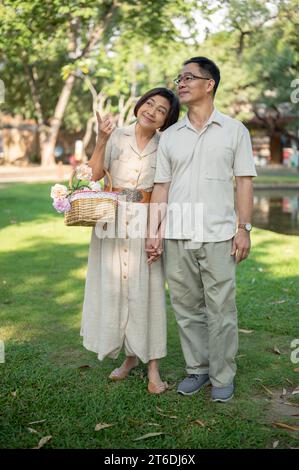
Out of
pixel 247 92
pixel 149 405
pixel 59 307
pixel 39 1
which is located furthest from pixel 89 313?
pixel 247 92

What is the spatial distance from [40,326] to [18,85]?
111ft

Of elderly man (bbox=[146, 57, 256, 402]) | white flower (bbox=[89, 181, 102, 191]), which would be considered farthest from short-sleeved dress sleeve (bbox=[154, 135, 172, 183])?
white flower (bbox=[89, 181, 102, 191])

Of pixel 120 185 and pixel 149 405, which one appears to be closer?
pixel 149 405

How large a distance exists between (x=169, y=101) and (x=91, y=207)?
0.94 m

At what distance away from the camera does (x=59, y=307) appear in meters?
6.21

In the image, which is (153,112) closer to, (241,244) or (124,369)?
(241,244)

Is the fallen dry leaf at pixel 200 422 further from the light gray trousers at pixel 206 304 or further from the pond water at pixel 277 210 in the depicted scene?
the pond water at pixel 277 210

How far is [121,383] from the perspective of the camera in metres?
4.18

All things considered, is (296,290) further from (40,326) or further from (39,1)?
(39,1)

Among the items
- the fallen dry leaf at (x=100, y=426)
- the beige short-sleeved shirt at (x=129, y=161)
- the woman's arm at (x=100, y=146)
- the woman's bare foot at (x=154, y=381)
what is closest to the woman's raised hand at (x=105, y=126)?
the woman's arm at (x=100, y=146)

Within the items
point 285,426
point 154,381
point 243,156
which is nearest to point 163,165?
point 243,156

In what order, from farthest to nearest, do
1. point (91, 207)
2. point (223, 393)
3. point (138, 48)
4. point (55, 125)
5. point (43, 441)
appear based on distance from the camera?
1. point (55, 125)
2. point (138, 48)
3. point (223, 393)
4. point (91, 207)
5. point (43, 441)

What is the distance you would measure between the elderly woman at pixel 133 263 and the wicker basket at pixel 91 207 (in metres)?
0.33

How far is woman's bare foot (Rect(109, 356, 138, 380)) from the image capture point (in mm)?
4270
